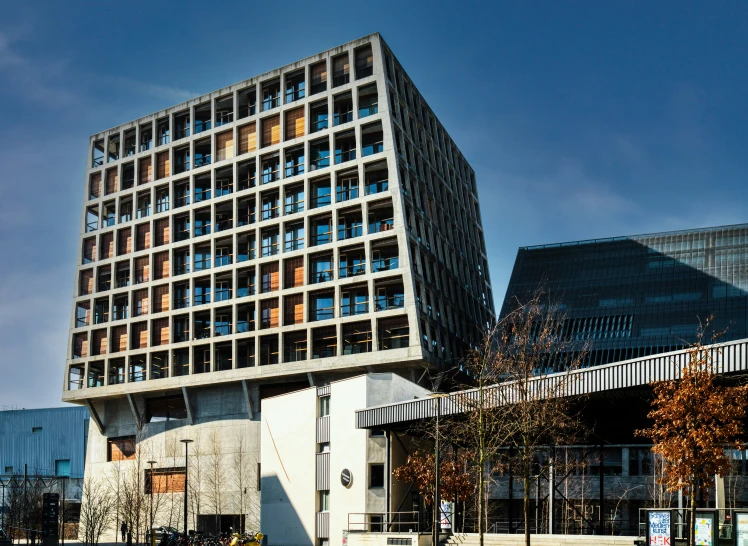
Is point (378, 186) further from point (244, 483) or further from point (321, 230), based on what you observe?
point (244, 483)

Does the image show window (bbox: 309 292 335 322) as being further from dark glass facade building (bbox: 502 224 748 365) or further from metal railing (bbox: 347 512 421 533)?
metal railing (bbox: 347 512 421 533)

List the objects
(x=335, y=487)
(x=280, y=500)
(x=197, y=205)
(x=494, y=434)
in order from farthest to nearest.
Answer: (x=197, y=205)
(x=280, y=500)
(x=335, y=487)
(x=494, y=434)

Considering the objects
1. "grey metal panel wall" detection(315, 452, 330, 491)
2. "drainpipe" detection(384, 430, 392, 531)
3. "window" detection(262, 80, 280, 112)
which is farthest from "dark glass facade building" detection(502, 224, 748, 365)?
"drainpipe" detection(384, 430, 392, 531)

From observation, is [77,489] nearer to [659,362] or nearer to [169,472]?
[169,472]

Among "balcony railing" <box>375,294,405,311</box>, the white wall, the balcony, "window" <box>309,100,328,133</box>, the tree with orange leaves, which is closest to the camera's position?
the tree with orange leaves

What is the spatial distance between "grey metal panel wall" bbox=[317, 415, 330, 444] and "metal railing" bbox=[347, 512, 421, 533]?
17.2 feet

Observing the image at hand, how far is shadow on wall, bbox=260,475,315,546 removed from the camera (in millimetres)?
53812

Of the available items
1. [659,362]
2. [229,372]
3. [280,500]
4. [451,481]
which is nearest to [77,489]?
[229,372]

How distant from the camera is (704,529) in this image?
29.6 meters

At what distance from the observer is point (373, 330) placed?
71.9m

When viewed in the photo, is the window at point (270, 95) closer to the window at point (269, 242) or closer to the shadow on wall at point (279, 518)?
the window at point (269, 242)

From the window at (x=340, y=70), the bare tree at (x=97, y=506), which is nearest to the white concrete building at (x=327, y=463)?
the bare tree at (x=97, y=506)

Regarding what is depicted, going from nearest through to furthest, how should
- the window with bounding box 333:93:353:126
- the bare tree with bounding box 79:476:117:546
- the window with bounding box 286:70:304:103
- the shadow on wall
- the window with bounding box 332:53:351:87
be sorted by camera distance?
the shadow on wall
the bare tree with bounding box 79:476:117:546
the window with bounding box 333:93:353:126
the window with bounding box 332:53:351:87
the window with bounding box 286:70:304:103

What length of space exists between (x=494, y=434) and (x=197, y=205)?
165 ft
